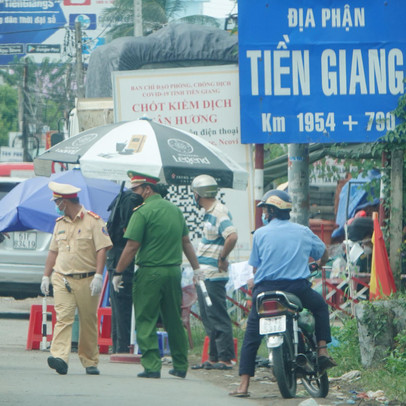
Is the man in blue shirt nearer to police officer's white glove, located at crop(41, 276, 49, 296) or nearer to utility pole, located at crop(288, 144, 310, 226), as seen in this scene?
police officer's white glove, located at crop(41, 276, 49, 296)

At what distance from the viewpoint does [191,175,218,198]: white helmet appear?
1040cm

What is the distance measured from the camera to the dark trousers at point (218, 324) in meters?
10.4

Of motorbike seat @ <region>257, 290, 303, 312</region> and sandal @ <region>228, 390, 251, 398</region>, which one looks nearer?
motorbike seat @ <region>257, 290, 303, 312</region>

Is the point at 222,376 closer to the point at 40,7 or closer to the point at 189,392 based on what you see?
the point at 189,392

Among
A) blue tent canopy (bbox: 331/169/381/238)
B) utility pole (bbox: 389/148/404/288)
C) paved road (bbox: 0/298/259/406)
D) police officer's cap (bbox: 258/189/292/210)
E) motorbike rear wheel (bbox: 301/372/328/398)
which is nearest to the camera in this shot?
paved road (bbox: 0/298/259/406)

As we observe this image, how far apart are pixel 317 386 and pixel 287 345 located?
0.58 m

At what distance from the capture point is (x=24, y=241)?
50.1ft

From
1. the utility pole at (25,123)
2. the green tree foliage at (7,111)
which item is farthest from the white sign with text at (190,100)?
the green tree foliage at (7,111)

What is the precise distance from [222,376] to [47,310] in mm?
2854

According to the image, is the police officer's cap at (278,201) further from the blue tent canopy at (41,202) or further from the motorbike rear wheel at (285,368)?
the blue tent canopy at (41,202)

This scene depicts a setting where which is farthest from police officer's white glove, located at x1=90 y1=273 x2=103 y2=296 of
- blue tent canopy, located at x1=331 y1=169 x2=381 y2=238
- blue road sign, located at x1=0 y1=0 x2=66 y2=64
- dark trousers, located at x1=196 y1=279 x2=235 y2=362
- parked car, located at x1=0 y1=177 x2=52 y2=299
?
blue road sign, located at x1=0 y1=0 x2=66 y2=64

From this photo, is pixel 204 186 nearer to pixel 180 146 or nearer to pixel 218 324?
pixel 180 146

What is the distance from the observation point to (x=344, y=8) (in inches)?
432

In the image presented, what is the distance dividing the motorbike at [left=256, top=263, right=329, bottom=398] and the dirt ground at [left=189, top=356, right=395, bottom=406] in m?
0.13
